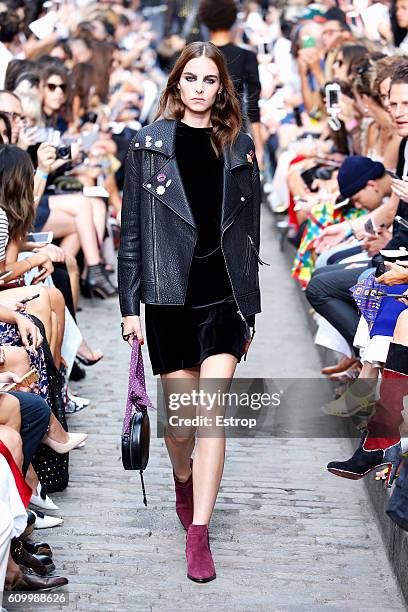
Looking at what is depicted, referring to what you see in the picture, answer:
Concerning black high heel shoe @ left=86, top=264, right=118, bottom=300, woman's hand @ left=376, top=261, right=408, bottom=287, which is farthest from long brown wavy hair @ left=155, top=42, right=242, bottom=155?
black high heel shoe @ left=86, top=264, right=118, bottom=300

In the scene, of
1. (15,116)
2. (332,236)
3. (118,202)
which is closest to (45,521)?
(15,116)

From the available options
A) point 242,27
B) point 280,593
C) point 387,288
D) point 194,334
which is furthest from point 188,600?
point 242,27

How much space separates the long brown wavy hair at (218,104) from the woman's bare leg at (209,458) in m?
0.80

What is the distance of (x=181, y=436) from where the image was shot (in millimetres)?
4570

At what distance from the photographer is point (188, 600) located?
13.7 feet

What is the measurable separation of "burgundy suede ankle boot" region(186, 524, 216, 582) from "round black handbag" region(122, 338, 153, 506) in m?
0.31

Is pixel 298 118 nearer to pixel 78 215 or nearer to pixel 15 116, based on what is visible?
pixel 78 215

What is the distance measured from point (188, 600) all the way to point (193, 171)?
1571 mm

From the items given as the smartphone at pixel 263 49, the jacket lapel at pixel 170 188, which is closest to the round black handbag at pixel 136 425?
the jacket lapel at pixel 170 188

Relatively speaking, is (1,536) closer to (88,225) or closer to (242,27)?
(88,225)

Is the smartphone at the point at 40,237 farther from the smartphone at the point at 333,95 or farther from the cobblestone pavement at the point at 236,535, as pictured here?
the smartphone at the point at 333,95

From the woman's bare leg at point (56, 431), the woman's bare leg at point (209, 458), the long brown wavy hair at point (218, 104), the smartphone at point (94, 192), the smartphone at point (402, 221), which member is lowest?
the smartphone at point (94, 192)

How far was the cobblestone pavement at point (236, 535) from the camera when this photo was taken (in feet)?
13.8

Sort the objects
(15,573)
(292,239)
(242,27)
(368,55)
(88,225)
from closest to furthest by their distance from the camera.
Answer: (15,573) < (368,55) < (88,225) < (292,239) < (242,27)
